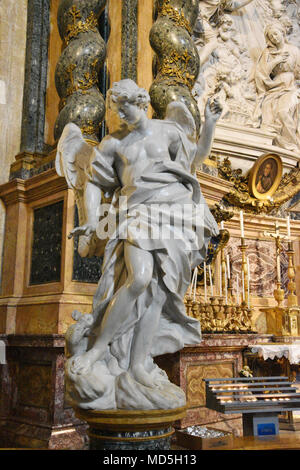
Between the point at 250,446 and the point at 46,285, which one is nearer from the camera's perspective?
the point at 250,446

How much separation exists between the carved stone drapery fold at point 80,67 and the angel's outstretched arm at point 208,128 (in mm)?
1775

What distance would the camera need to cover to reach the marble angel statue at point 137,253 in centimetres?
271

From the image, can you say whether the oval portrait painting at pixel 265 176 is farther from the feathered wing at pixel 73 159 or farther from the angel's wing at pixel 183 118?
the feathered wing at pixel 73 159

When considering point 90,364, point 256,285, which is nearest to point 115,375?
point 90,364

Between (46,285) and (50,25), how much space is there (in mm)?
3382

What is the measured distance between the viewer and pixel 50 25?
19.3ft

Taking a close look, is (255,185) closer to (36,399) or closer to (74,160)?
(74,160)

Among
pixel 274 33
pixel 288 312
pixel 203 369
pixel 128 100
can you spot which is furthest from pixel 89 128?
pixel 274 33

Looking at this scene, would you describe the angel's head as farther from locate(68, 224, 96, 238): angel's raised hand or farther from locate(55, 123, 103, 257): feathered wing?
locate(68, 224, 96, 238): angel's raised hand

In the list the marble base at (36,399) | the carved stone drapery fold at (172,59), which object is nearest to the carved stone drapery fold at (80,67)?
the carved stone drapery fold at (172,59)

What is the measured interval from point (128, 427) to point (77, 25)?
14.3 feet

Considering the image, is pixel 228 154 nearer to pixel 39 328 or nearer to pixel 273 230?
pixel 273 230

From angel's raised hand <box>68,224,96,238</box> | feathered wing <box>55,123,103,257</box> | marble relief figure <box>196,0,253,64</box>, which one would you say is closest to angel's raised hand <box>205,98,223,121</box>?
feathered wing <box>55,123,103,257</box>

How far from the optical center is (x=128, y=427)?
8.48ft
